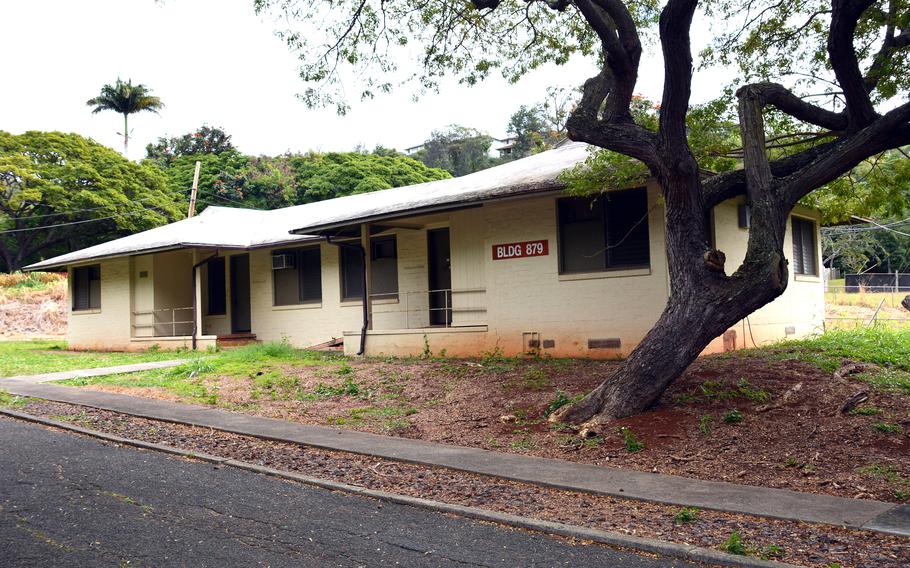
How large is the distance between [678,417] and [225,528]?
524cm

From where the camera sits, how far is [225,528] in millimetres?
5605

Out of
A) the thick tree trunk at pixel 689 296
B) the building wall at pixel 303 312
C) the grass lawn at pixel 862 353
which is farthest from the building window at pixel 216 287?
the thick tree trunk at pixel 689 296

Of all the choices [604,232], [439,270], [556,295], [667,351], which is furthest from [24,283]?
[667,351]

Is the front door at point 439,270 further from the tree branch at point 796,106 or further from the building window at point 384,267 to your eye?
the tree branch at point 796,106

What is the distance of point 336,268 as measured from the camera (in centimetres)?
2023

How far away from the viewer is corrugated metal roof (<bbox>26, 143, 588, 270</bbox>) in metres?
15.0

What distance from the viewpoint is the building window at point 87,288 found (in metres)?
25.4

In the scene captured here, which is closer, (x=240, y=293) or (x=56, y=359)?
(x=56, y=359)

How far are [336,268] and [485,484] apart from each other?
13.8 m

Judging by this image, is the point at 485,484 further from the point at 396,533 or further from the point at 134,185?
the point at 134,185

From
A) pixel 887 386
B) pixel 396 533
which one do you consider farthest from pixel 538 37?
pixel 396 533

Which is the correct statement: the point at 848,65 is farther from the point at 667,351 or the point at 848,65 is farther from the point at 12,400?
the point at 12,400

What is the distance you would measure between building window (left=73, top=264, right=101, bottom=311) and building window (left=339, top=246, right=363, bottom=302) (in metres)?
10.1

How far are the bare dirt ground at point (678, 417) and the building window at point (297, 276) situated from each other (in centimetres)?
767
